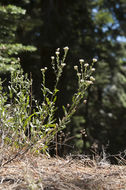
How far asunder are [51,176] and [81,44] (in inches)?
230

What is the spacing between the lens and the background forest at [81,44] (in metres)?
6.24

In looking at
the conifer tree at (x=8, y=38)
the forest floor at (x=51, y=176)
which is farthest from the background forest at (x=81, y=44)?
the forest floor at (x=51, y=176)

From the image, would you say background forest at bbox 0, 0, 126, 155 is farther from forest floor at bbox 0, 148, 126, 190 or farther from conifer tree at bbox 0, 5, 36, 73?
forest floor at bbox 0, 148, 126, 190

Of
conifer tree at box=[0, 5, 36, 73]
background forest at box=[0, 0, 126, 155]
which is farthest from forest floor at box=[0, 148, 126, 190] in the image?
background forest at box=[0, 0, 126, 155]

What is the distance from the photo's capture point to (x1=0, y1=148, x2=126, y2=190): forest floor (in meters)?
1.94

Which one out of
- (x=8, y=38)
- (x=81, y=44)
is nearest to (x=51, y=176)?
(x=8, y=38)

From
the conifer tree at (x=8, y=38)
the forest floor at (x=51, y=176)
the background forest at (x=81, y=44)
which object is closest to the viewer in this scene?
the forest floor at (x=51, y=176)

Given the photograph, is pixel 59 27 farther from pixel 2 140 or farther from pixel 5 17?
pixel 2 140

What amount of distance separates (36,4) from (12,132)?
259 inches

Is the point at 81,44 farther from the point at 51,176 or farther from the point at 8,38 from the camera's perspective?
the point at 51,176

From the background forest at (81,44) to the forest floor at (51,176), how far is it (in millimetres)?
2498

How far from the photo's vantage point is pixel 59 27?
6949 mm

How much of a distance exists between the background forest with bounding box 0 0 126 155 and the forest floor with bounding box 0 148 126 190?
250cm

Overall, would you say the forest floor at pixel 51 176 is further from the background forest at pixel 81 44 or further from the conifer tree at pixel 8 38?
the background forest at pixel 81 44
